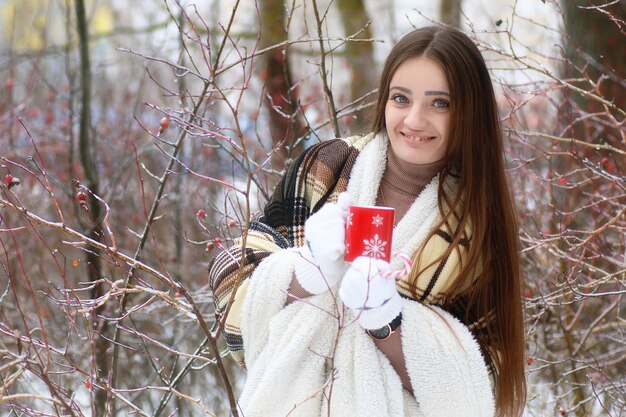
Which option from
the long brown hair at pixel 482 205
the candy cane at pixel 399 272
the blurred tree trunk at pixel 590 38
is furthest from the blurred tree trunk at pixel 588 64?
the candy cane at pixel 399 272

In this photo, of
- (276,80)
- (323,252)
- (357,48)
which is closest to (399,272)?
(323,252)

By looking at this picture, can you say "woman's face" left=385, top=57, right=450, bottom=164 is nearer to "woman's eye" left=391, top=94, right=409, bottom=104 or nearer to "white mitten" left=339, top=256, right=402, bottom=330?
"woman's eye" left=391, top=94, right=409, bottom=104

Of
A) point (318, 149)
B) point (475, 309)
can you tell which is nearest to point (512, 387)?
point (475, 309)

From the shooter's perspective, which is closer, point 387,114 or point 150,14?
point 387,114

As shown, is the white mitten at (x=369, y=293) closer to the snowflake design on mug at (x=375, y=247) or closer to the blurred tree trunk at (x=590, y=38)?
the snowflake design on mug at (x=375, y=247)

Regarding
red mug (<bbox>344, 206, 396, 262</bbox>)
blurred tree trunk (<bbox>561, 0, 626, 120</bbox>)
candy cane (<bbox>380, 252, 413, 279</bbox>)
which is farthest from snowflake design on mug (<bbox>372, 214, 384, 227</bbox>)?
blurred tree trunk (<bbox>561, 0, 626, 120</bbox>)

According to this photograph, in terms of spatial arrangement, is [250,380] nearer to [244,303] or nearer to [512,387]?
[244,303]

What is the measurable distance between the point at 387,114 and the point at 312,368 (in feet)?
2.50

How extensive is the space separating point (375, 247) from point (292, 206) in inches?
19.3

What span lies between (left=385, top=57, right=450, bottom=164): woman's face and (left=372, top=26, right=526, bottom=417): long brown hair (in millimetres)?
23

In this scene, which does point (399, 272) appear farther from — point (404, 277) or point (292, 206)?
point (292, 206)

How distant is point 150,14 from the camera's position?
1013cm

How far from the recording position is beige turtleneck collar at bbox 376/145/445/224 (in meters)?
2.42

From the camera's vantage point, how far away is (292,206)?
2477 mm
